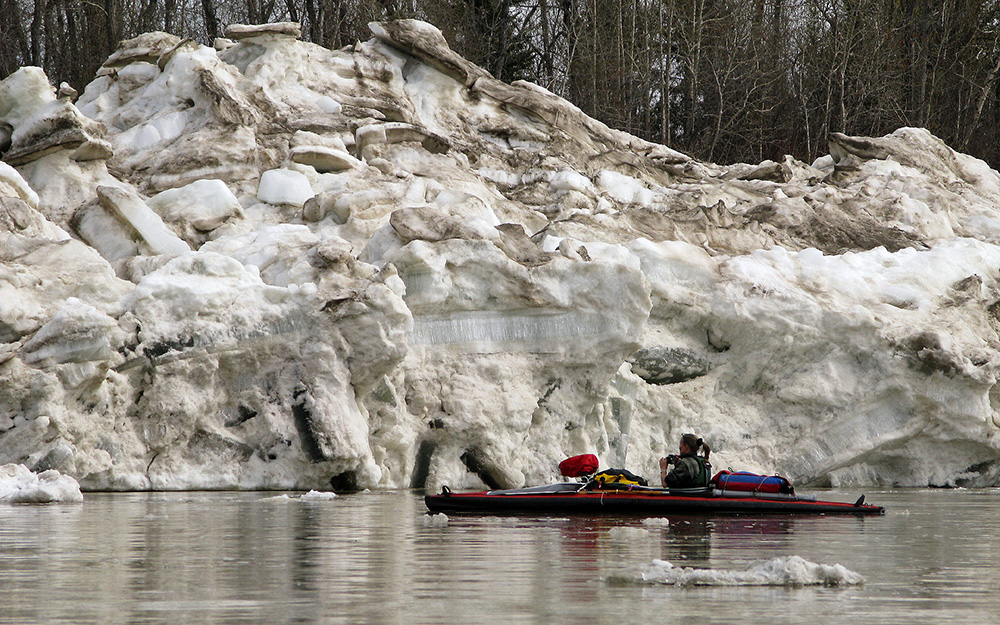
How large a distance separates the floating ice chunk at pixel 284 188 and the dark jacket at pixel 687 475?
24.7 feet

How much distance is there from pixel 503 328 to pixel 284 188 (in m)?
4.01

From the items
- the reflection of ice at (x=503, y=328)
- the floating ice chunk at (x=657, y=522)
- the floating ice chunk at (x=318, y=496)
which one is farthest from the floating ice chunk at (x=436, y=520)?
the reflection of ice at (x=503, y=328)

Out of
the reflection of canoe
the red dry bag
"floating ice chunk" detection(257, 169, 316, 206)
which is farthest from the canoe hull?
"floating ice chunk" detection(257, 169, 316, 206)

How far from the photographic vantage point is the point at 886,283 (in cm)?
1608

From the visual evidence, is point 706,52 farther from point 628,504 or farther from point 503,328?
point 628,504

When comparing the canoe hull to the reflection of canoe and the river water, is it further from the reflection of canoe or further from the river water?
the river water

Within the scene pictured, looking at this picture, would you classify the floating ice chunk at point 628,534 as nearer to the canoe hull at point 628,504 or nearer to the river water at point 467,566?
the river water at point 467,566

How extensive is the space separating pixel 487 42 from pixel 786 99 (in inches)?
313

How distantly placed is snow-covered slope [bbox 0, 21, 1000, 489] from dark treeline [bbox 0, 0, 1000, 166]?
10.0 meters

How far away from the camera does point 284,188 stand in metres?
16.2

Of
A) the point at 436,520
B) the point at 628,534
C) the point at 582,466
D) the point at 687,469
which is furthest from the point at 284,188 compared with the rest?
the point at 628,534

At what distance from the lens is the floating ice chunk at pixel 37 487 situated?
10.5 m

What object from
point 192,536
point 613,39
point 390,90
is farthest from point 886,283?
point 613,39

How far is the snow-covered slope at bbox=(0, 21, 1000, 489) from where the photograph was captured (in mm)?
12414
